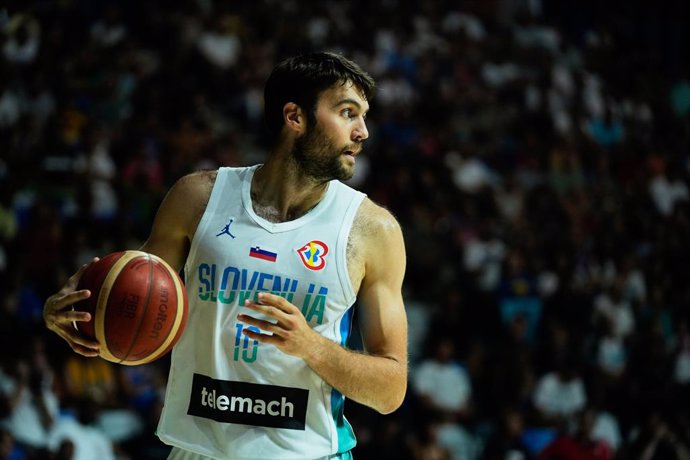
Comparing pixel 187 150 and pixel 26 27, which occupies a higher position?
pixel 26 27

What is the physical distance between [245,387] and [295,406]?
0.67 feet

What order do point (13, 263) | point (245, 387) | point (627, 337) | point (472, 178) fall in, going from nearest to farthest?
point (245, 387) < point (13, 263) < point (627, 337) < point (472, 178)

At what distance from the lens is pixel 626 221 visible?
45.5 ft

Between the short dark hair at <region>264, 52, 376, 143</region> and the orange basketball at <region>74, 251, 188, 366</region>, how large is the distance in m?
0.90

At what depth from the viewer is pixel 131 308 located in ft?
11.9

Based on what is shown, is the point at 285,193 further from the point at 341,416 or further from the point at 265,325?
the point at 341,416

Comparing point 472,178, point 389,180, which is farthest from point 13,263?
point 472,178

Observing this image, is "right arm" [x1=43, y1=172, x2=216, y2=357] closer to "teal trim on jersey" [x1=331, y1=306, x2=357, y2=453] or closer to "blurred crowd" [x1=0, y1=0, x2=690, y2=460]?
"teal trim on jersey" [x1=331, y1=306, x2=357, y2=453]

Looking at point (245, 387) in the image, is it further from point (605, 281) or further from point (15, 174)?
point (605, 281)

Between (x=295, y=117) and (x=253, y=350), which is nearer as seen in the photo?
(x=253, y=350)

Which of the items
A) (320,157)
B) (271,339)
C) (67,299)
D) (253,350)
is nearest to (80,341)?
(67,299)

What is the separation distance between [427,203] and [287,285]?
9.50 m

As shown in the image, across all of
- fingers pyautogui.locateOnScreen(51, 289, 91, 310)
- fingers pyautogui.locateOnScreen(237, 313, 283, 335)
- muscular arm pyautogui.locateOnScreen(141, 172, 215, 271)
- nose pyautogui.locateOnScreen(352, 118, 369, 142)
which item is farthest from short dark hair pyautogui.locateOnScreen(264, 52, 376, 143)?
fingers pyautogui.locateOnScreen(51, 289, 91, 310)

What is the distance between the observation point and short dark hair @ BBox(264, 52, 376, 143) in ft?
13.2
